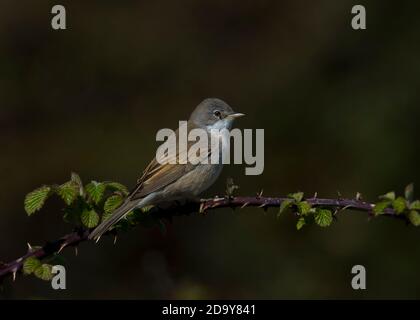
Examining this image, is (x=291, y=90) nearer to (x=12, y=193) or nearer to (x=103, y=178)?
(x=103, y=178)

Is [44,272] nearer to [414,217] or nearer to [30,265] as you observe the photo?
[30,265]

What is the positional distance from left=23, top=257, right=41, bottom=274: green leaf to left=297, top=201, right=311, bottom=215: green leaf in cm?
156

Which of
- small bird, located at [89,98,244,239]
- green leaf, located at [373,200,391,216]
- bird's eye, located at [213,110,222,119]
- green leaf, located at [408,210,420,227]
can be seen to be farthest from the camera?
bird's eye, located at [213,110,222,119]

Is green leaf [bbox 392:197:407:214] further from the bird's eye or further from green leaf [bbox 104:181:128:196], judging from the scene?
the bird's eye

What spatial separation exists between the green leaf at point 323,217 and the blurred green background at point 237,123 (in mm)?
4364

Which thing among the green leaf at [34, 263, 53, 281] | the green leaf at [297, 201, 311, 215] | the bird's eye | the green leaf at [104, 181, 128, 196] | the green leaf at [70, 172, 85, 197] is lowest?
the green leaf at [34, 263, 53, 281]

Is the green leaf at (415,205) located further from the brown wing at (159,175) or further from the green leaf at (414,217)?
the brown wing at (159,175)

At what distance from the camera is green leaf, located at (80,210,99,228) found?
14.8ft

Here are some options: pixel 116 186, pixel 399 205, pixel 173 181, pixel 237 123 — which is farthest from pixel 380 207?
pixel 237 123

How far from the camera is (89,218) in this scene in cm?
457

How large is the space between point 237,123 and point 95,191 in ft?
18.4

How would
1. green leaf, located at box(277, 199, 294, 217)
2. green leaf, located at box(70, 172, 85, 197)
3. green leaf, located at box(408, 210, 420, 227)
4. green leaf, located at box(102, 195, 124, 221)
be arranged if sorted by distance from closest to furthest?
green leaf, located at box(408, 210, 420, 227) < green leaf, located at box(277, 199, 294, 217) < green leaf, located at box(70, 172, 85, 197) < green leaf, located at box(102, 195, 124, 221)

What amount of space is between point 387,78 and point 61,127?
4.55m

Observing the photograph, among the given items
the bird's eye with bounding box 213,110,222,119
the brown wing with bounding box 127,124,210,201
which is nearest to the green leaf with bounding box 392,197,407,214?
the brown wing with bounding box 127,124,210,201
